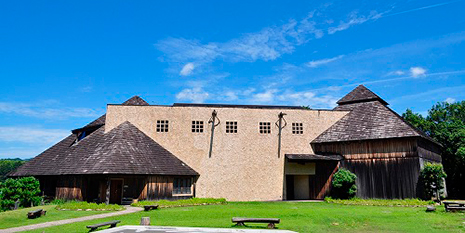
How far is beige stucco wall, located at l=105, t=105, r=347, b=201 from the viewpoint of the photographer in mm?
30031

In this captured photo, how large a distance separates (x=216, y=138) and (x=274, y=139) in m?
5.50

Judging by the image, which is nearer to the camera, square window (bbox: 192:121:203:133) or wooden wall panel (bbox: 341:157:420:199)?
wooden wall panel (bbox: 341:157:420:199)

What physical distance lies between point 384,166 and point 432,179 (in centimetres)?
357

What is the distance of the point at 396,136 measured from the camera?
89.2 feet

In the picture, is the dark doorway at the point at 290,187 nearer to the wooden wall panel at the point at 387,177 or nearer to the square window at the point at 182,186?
the wooden wall panel at the point at 387,177

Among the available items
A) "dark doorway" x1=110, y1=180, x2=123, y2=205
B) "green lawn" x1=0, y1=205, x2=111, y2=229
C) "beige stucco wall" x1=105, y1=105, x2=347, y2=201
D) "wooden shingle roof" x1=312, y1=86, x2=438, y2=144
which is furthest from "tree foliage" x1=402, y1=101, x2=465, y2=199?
"green lawn" x1=0, y1=205, x2=111, y2=229

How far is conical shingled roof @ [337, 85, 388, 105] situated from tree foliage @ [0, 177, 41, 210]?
29816mm

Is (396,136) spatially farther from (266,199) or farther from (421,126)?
(421,126)

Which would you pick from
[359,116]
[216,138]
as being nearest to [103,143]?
[216,138]

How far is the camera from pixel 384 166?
2766 cm

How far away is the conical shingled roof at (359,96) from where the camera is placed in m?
34.0

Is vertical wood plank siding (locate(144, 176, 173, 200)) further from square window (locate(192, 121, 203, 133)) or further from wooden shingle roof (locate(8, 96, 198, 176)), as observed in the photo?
square window (locate(192, 121, 203, 133))

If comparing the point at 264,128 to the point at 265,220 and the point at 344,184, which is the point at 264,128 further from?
the point at 265,220

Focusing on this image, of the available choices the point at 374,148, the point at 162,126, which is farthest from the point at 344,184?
the point at 162,126
